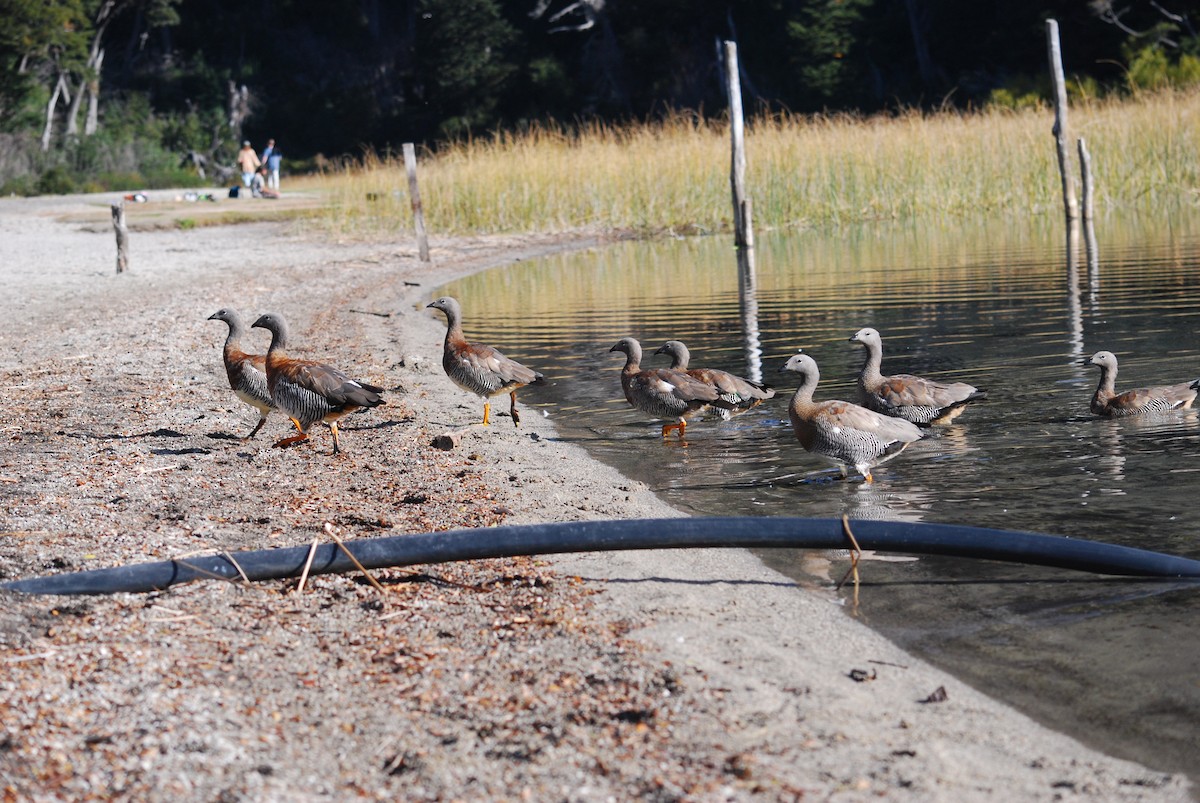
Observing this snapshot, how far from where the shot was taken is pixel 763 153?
1233 inches

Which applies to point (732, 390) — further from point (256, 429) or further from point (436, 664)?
point (436, 664)

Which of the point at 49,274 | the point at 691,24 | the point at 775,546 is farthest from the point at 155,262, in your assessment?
the point at 691,24

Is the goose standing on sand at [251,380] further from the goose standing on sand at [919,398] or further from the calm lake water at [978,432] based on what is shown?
the goose standing on sand at [919,398]

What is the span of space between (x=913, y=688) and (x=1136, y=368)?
8421 millimetres

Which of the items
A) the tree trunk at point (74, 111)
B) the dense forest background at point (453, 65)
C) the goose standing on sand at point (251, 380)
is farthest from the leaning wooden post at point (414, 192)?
the tree trunk at point (74, 111)

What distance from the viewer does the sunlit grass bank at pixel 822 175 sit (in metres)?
30.3

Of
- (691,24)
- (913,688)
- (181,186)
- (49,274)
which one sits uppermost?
(691,24)

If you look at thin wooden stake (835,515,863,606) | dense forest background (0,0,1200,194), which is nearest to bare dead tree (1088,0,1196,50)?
dense forest background (0,0,1200,194)

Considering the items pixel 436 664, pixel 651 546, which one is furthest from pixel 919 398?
pixel 436 664

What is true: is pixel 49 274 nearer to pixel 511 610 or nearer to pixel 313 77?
pixel 511 610

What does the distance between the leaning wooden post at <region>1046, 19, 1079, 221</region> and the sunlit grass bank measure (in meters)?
3.77

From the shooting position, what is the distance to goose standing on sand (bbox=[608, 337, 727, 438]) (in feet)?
34.3

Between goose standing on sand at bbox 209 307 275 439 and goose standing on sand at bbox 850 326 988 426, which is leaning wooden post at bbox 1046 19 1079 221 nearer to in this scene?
goose standing on sand at bbox 850 326 988 426

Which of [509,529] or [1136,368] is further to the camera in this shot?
[1136,368]
